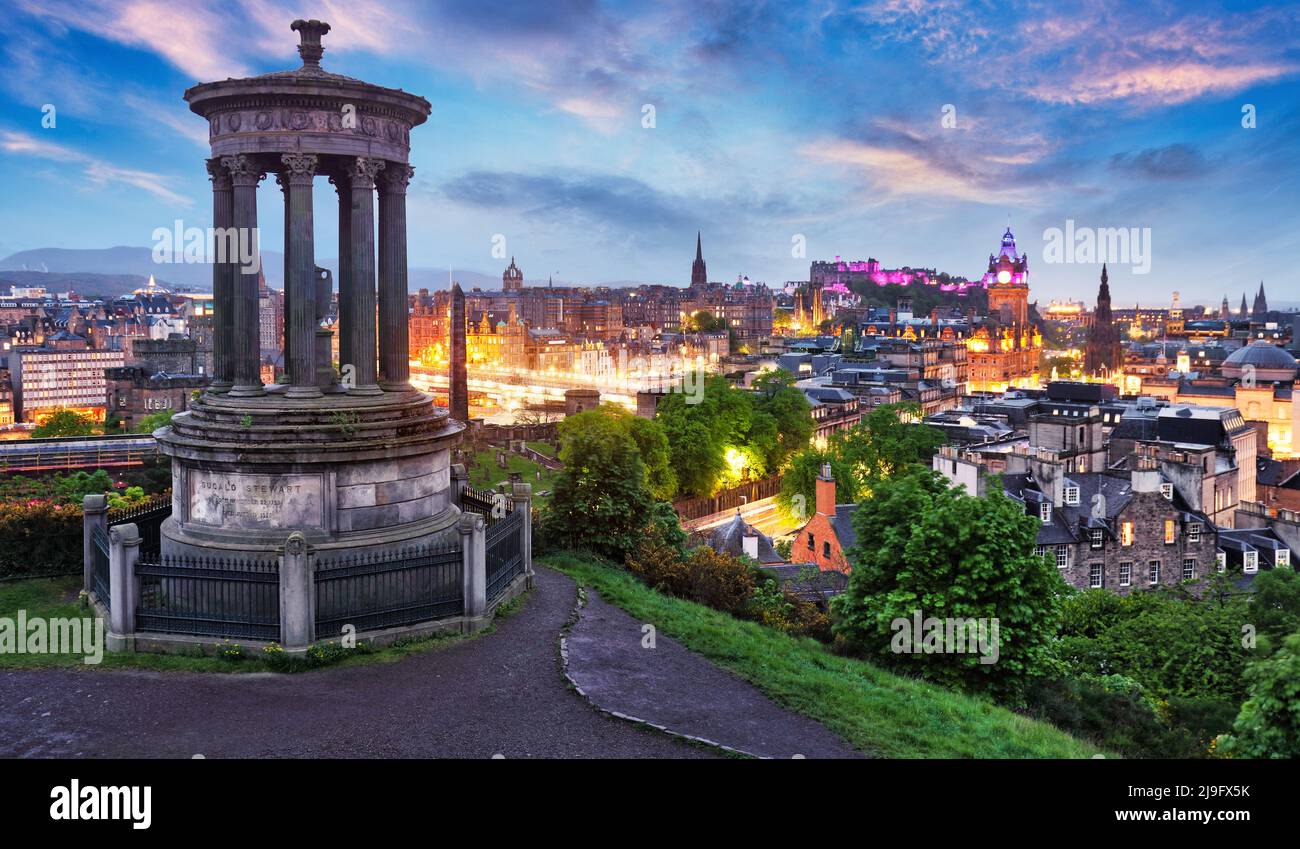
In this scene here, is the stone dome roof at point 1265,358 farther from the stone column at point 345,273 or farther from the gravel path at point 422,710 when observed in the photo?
the gravel path at point 422,710

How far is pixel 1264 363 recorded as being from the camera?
13562 centimetres

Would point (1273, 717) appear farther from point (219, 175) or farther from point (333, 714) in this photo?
point (219, 175)

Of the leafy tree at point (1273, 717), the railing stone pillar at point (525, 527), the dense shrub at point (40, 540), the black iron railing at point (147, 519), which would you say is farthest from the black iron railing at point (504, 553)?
the leafy tree at point (1273, 717)

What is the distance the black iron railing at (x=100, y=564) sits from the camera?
763 inches

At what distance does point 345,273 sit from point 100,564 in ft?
26.6

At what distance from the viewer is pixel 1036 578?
2206cm

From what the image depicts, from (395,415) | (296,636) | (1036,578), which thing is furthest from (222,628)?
(1036,578)

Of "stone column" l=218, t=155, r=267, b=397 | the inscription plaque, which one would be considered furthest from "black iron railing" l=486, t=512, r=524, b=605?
"stone column" l=218, t=155, r=267, b=397

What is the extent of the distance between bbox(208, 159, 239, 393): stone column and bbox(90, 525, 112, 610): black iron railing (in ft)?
12.8

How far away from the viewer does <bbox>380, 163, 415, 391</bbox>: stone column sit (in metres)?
23.2

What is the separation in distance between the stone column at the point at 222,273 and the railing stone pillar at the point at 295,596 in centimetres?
679

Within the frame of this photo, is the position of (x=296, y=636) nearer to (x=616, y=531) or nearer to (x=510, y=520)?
(x=510, y=520)

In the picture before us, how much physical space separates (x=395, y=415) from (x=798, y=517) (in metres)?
50.7

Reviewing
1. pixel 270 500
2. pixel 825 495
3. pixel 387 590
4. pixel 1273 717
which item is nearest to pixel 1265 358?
pixel 825 495
